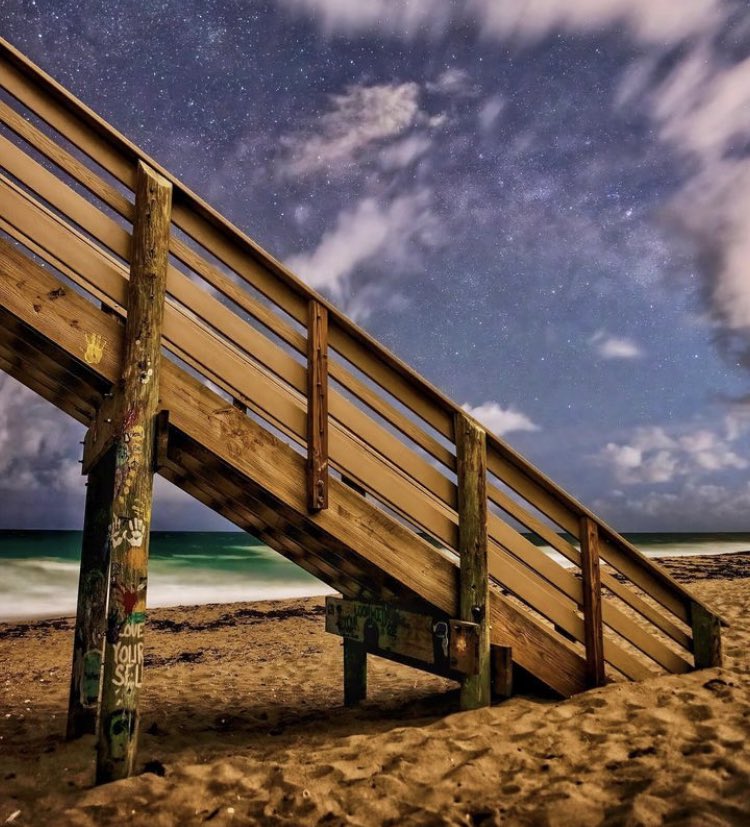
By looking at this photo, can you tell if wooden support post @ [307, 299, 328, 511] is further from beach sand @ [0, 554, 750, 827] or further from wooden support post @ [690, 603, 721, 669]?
wooden support post @ [690, 603, 721, 669]

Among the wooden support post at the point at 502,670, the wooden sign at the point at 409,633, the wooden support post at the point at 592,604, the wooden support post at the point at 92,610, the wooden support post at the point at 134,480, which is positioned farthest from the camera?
the wooden support post at the point at 592,604

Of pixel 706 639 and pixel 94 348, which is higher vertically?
pixel 94 348

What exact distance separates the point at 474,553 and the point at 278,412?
173cm

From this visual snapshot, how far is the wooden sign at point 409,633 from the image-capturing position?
15.0ft

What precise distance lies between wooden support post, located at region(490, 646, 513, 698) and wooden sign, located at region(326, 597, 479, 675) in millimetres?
250

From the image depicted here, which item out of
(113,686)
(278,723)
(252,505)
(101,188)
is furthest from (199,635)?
(101,188)

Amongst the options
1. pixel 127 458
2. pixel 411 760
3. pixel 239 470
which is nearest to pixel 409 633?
pixel 411 760

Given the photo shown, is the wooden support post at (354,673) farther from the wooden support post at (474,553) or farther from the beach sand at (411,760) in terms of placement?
the wooden support post at (474,553)

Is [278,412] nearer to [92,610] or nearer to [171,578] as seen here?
[92,610]

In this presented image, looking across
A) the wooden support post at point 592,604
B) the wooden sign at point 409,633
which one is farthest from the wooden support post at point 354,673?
the wooden support post at point 592,604

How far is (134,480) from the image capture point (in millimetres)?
3686

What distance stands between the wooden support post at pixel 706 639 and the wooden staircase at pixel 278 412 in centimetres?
1

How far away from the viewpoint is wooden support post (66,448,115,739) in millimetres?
4809

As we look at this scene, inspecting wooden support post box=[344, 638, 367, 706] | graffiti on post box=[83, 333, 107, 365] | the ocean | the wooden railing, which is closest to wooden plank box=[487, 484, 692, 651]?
the wooden railing
